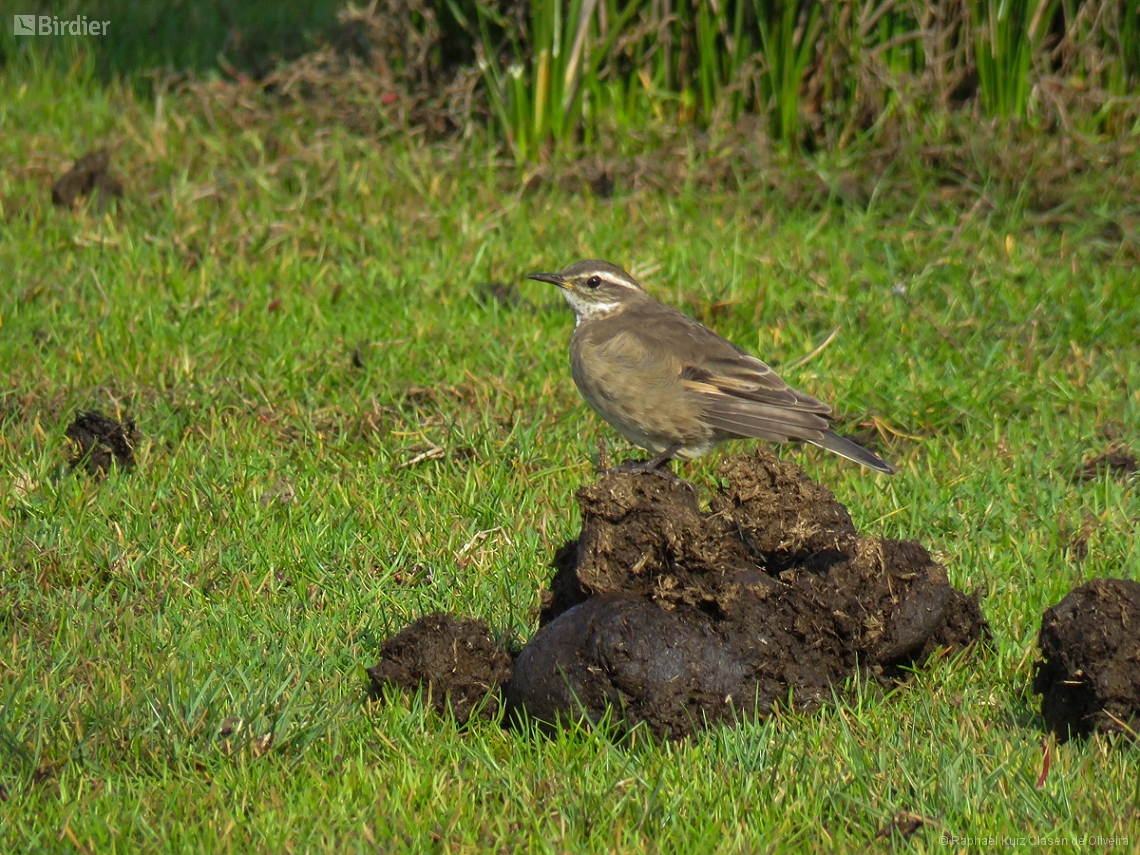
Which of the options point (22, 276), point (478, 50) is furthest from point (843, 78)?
point (22, 276)

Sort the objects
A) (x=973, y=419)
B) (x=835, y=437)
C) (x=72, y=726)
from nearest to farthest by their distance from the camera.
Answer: (x=72, y=726), (x=835, y=437), (x=973, y=419)

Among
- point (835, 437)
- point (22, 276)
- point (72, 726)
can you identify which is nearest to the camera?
point (72, 726)

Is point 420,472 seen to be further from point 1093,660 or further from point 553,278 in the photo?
point 1093,660

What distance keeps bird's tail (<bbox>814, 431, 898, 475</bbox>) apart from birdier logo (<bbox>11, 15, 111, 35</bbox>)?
27.3ft

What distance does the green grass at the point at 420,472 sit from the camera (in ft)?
14.0

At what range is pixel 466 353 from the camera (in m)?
8.09

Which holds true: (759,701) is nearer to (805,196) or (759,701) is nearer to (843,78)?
(805,196)

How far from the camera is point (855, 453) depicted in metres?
6.31

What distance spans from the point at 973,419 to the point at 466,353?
2648 mm

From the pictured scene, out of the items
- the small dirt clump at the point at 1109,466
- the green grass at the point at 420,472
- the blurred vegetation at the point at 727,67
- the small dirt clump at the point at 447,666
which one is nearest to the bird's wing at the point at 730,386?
the green grass at the point at 420,472

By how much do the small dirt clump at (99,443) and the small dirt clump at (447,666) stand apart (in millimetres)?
2366

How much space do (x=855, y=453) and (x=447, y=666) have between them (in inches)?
88.5

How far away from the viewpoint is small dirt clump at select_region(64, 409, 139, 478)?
6.74 meters

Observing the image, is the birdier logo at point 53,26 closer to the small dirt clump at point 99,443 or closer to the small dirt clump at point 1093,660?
the small dirt clump at point 99,443
